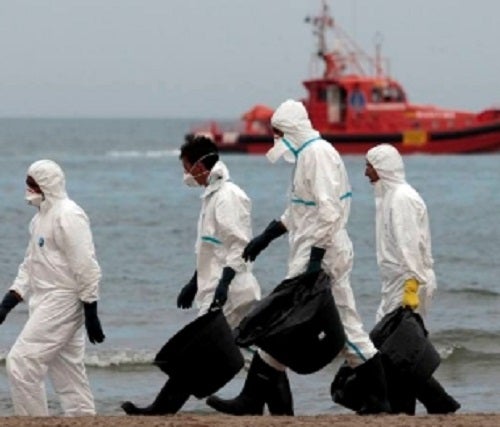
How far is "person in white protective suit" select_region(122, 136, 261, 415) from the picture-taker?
29.0 feet

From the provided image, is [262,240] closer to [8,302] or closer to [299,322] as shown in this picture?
[299,322]

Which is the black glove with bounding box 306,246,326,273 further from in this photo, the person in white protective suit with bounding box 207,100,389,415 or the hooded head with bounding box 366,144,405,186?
the hooded head with bounding box 366,144,405,186

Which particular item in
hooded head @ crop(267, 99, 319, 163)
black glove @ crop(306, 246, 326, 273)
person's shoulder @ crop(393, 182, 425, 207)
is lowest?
black glove @ crop(306, 246, 326, 273)

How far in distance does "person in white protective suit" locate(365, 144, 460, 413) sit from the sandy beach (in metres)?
0.71

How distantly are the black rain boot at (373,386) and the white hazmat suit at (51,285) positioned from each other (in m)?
1.31

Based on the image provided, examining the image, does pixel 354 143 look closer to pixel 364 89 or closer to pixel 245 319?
pixel 364 89

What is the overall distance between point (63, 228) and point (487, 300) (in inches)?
552

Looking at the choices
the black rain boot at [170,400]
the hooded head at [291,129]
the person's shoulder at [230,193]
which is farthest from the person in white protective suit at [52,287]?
the hooded head at [291,129]

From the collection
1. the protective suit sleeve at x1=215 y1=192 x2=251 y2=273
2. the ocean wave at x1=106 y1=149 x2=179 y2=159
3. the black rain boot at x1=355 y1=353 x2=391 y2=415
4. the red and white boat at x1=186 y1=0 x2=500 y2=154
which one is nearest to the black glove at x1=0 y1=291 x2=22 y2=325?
the protective suit sleeve at x1=215 y1=192 x2=251 y2=273

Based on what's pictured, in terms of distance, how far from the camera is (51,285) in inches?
341

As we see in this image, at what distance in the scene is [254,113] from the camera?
58531 millimetres

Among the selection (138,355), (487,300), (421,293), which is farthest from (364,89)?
(421,293)

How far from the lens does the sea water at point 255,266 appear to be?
14391 mm

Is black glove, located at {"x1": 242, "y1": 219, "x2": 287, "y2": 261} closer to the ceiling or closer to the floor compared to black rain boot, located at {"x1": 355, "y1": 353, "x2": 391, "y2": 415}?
closer to the ceiling
